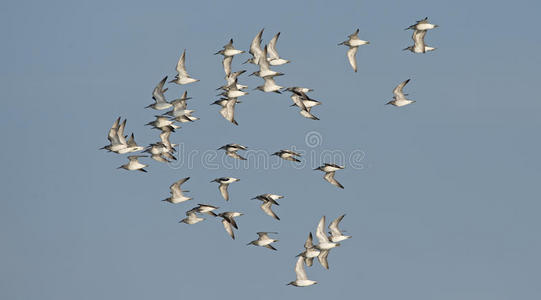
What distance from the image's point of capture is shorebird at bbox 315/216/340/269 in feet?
272

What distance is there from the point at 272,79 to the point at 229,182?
6.07 meters

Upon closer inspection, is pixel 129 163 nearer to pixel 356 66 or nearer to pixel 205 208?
pixel 205 208

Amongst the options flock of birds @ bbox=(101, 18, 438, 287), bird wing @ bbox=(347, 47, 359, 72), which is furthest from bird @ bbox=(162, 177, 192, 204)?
bird wing @ bbox=(347, 47, 359, 72)

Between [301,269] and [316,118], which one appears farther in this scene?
[301,269]

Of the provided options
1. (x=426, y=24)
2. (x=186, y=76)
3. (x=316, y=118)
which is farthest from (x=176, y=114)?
(x=426, y=24)

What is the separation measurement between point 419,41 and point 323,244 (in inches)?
482

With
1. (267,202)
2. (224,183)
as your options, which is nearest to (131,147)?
(224,183)

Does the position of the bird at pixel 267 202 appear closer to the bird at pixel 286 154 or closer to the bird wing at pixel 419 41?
the bird at pixel 286 154

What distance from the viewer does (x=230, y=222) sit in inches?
3302

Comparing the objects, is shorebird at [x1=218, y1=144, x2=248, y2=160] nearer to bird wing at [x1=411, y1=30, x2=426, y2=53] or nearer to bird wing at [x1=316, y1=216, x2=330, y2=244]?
bird wing at [x1=316, y1=216, x2=330, y2=244]

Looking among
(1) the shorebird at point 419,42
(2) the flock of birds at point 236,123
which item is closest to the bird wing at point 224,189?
(2) the flock of birds at point 236,123

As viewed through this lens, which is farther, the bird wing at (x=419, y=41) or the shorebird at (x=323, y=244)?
→ the bird wing at (x=419, y=41)

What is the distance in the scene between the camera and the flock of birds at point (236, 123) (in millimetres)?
83375

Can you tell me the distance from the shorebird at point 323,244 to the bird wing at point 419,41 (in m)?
10.6
